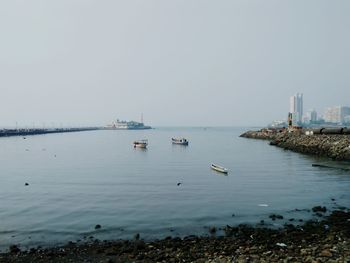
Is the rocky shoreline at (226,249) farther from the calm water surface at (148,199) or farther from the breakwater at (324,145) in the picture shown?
the breakwater at (324,145)

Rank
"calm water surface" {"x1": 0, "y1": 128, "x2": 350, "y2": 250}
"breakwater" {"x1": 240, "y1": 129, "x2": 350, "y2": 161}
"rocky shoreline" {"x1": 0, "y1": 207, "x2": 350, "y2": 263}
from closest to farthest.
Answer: "rocky shoreline" {"x1": 0, "y1": 207, "x2": 350, "y2": 263}
"calm water surface" {"x1": 0, "y1": 128, "x2": 350, "y2": 250}
"breakwater" {"x1": 240, "y1": 129, "x2": 350, "y2": 161}

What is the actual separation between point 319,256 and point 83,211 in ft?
49.9

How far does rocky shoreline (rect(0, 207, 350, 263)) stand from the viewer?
43.1 feet

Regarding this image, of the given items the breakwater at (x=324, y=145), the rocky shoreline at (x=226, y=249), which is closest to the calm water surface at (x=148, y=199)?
the rocky shoreline at (x=226, y=249)

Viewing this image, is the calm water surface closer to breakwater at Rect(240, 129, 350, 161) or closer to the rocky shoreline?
the rocky shoreline

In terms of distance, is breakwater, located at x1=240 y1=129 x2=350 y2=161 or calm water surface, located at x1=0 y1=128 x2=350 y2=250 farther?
breakwater, located at x1=240 y1=129 x2=350 y2=161

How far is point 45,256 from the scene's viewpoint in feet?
47.4

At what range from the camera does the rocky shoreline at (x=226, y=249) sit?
13125 millimetres

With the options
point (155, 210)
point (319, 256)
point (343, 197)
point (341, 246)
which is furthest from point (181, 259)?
point (343, 197)

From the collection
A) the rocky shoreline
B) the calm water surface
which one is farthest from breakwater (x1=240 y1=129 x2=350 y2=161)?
the rocky shoreline

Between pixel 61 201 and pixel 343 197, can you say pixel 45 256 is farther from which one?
pixel 343 197

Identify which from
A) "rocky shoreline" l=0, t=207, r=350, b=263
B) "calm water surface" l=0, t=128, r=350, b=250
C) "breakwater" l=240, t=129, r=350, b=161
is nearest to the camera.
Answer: "rocky shoreline" l=0, t=207, r=350, b=263

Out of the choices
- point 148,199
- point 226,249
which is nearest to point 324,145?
point 148,199

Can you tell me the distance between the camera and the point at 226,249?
47.7 ft
